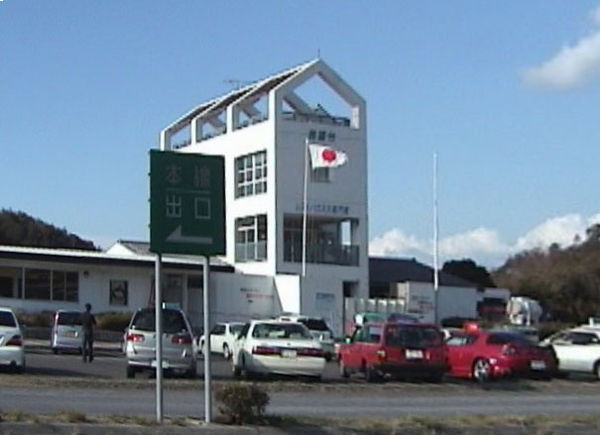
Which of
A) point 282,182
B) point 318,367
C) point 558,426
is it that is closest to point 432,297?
point 282,182

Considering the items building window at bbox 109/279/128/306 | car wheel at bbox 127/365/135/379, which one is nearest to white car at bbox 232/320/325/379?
car wheel at bbox 127/365/135/379

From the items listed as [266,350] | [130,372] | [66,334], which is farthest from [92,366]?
[66,334]

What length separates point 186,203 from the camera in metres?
17.0

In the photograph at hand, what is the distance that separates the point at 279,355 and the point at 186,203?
41.1ft

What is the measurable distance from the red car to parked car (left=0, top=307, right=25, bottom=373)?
10759mm

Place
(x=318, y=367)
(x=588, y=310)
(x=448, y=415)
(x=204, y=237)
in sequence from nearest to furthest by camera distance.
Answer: (x=204, y=237) < (x=448, y=415) < (x=318, y=367) < (x=588, y=310)

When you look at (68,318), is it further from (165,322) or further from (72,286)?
(72,286)

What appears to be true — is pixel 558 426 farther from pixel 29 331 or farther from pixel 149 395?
pixel 29 331

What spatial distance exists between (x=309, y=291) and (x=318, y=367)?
2906 centimetres

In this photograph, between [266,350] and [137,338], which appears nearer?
[137,338]

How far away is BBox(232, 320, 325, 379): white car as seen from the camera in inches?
1140

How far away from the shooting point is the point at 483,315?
68875mm

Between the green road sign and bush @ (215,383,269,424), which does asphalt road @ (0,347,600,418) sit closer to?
bush @ (215,383,269,424)

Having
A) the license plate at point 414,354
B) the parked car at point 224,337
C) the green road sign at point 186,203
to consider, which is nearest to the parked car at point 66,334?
the parked car at point 224,337
